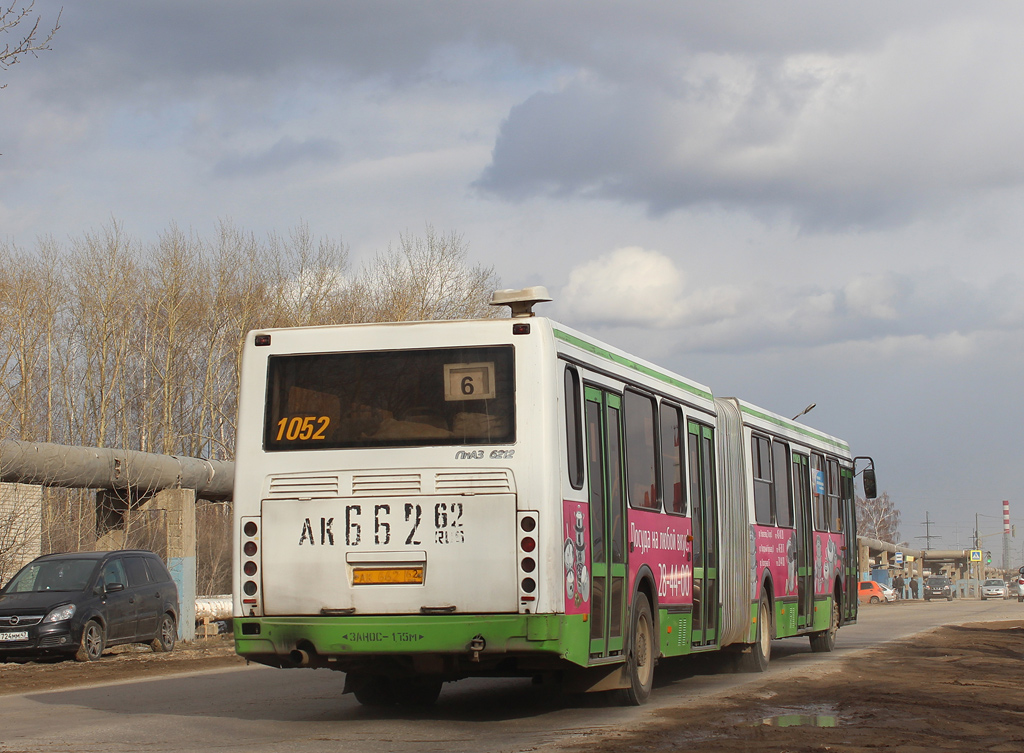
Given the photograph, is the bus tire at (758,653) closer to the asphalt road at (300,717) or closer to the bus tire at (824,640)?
the asphalt road at (300,717)

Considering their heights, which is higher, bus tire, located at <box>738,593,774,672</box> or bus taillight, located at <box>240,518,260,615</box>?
bus taillight, located at <box>240,518,260,615</box>

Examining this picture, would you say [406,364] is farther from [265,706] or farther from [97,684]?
[97,684]

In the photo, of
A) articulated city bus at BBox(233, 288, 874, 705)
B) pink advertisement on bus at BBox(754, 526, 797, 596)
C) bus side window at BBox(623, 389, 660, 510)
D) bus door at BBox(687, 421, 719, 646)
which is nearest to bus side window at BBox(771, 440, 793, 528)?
pink advertisement on bus at BBox(754, 526, 797, 596)

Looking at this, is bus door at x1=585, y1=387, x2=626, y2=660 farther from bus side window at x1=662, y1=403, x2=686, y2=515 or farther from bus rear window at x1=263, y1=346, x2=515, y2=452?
bus side window at x1=662, y1=403, x2=686, y2=515

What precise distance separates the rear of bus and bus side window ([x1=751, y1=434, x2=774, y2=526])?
7412 millimetres

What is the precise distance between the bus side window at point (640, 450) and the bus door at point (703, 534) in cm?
149

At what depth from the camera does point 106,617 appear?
69.0 ft

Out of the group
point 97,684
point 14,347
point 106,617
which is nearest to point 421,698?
point 97,684

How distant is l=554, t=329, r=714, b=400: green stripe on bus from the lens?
37.4 ft

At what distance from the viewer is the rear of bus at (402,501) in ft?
34.3

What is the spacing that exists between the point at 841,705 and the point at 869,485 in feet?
40.8

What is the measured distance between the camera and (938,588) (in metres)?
90.5

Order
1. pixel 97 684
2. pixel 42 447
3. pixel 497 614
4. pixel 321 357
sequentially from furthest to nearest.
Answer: pixel 42 447 → pixel 97 684 → pixel 321 357 → pixel 497 614

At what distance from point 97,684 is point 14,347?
108 feet
